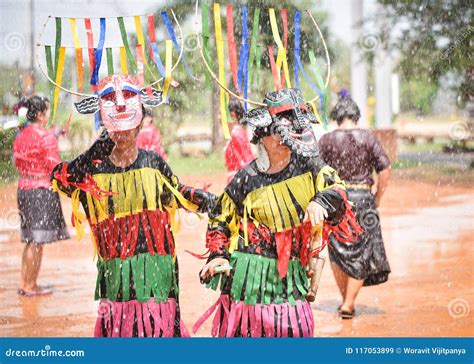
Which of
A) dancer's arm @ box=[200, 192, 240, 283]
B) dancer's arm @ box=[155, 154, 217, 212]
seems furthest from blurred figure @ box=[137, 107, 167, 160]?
dancer's arm @ box=[200, 192, 240, 283]

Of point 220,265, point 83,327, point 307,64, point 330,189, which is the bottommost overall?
point 83,327

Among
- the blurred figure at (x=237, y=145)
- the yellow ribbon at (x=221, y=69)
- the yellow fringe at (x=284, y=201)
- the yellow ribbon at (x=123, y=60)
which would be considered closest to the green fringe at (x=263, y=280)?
the yellow fringe at (x=284, y=201)

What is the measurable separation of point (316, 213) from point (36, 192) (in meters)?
3.09

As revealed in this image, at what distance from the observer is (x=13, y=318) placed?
264 inches

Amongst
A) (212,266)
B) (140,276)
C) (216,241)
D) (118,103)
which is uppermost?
(118,103)

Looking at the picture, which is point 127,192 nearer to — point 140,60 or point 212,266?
point 212,266

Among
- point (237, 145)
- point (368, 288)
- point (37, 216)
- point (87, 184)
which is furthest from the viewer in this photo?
point (368, 288)

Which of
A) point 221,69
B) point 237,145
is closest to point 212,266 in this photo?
point 221,69

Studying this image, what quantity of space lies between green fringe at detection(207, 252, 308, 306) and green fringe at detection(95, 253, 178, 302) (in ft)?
1.74

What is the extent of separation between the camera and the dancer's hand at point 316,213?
450cm

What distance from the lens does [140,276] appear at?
5125 millimetres
